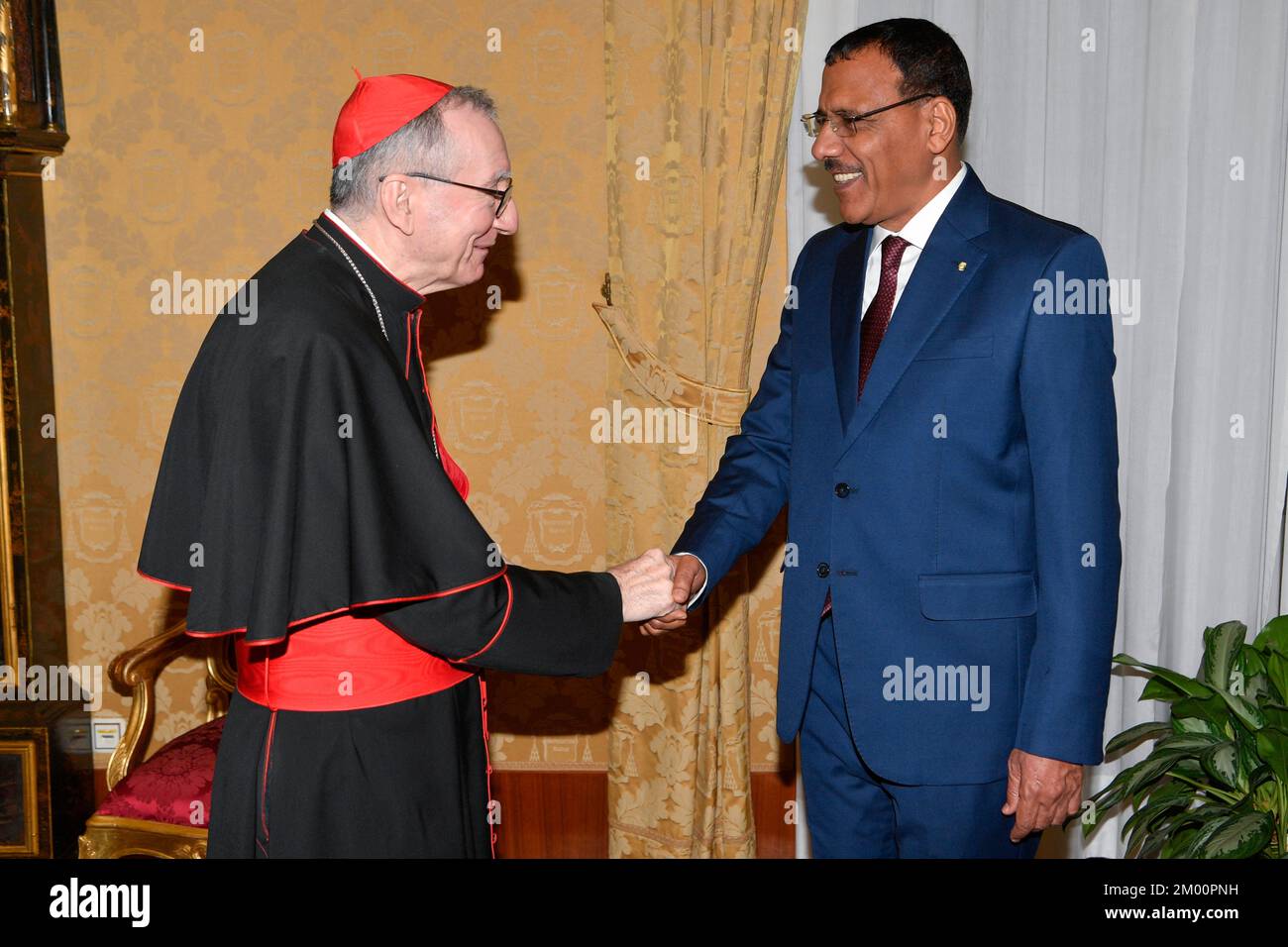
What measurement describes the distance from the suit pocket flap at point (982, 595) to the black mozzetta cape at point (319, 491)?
799 millimetres

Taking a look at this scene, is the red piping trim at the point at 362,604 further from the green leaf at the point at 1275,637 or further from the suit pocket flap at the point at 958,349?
the green leaf at the point at 1275,637

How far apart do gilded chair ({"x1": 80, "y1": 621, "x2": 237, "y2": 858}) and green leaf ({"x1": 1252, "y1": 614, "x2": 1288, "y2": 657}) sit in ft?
9.30

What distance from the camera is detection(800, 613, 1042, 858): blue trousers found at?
235 cm

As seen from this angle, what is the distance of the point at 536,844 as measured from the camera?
392 cm

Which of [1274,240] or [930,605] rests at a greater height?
[1274,240]

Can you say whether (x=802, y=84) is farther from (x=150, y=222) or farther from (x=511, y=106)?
(x=150, y=222)

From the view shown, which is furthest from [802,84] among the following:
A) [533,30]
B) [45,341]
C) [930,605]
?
[45,341]

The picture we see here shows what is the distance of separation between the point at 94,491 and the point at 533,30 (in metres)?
2.07

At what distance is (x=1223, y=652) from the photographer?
3072 millimetres

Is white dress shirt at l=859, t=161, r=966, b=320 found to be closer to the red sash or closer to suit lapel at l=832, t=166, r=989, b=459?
suit lapel at l=832, t=166, r=989, b=459

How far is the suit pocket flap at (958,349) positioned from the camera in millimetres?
2259

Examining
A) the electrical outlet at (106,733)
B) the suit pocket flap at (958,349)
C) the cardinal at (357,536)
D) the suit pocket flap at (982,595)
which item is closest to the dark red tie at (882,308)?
the suit pocket flap at (958,349)

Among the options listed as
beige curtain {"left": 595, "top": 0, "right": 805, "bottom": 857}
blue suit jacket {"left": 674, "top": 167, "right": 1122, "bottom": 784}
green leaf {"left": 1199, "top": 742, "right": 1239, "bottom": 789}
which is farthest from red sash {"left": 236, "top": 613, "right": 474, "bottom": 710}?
green leaf {"left": 1199, "top": 742, "right": 1239, "bottom": 789}

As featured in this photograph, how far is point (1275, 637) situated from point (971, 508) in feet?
4.36
